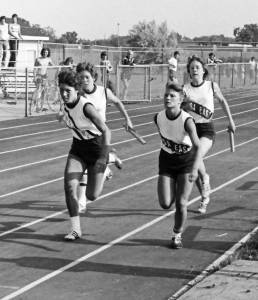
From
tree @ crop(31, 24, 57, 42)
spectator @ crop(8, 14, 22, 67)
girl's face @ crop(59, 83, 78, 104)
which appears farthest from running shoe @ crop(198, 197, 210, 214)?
tree @ crop(31, 24, 57, 42)

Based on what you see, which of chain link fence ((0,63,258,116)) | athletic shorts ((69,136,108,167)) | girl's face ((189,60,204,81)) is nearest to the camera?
athletic shorts ((69,136,108,167))

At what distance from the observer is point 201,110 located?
33.4 feet

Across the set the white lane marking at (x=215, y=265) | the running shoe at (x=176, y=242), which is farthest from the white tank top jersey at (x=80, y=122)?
the white lane marking at (x=215, y=265)

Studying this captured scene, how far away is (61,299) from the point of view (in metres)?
6.46

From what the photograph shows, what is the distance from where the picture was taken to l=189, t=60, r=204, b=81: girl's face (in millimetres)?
9828

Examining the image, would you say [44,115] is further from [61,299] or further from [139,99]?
[61,299]

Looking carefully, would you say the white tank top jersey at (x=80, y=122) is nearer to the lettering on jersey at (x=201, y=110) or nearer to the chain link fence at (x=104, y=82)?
the lettering on jersey at (x=201, y=110)

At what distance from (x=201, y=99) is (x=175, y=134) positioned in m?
2.03

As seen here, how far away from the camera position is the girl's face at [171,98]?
26.4 feet

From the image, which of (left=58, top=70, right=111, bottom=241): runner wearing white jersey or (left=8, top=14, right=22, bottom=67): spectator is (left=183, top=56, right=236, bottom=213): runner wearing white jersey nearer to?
(left=58, top=70, right=111, bottom=241): runner wearing white jersey

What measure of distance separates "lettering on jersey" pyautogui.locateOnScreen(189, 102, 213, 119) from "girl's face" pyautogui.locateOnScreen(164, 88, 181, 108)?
202 centimetres

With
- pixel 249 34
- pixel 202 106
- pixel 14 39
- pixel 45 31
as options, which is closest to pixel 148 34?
pixel 45 31

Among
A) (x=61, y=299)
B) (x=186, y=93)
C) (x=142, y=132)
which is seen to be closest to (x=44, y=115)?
(x=142, y=132)

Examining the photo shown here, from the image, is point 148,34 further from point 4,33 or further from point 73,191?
point 73,191
